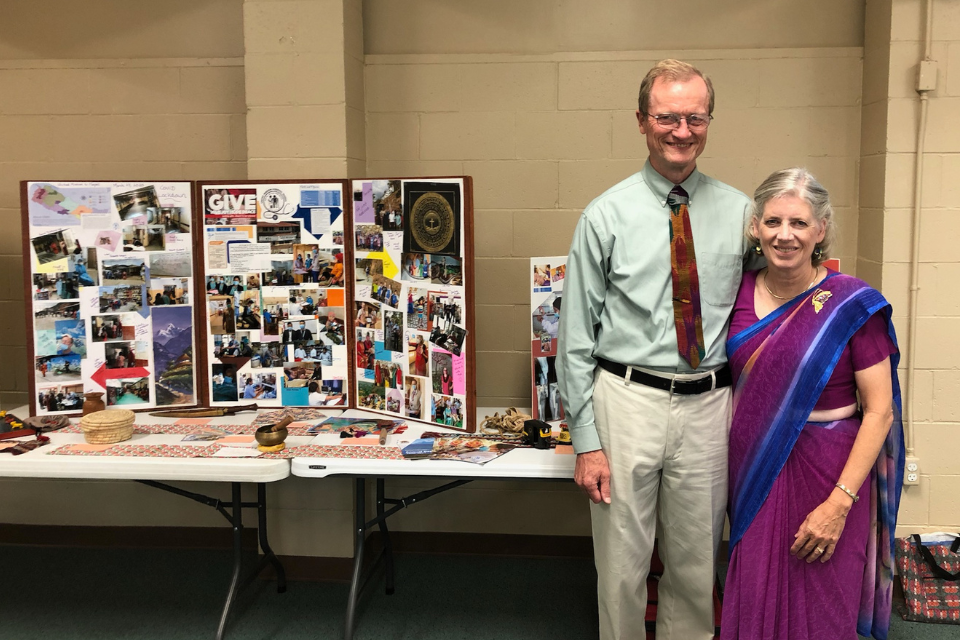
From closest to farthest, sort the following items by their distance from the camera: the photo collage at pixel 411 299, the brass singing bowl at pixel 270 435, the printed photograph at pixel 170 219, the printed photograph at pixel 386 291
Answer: the brass singing bowl at pixel 270 435, the photo collage at pixel 411 299, the printed photograph at pixel 386 291, the printed photograph at pixel 170 219

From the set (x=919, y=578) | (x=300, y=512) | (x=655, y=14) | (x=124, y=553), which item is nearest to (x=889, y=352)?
(x=919, y=578)

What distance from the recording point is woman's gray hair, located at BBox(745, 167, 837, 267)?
2.05 meters

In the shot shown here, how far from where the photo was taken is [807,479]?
2.08 meters

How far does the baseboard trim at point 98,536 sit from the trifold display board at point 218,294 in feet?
2.78

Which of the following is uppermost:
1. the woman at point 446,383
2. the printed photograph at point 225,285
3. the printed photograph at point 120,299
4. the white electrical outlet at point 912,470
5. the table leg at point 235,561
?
the printed photograph at point 225,285

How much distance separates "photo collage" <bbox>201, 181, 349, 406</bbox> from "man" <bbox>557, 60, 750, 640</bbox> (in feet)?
3.46

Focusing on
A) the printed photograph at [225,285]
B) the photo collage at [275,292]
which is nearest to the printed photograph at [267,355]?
the photo collage at [275,292]

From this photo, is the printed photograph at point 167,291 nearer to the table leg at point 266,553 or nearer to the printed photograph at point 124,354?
the printed photograph at point 124,354

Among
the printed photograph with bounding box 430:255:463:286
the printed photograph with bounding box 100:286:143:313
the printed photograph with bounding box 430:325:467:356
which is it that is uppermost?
the printed photograph with bounding box 430:255:463:286

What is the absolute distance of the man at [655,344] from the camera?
214cm

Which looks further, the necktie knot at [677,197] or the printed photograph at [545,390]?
the printed photograph at [545,390]

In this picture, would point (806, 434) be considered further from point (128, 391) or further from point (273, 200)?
point (128, 391)

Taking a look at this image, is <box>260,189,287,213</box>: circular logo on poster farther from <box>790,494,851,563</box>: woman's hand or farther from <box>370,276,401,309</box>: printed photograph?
<box>790,494,851,563</box>: woman's hand

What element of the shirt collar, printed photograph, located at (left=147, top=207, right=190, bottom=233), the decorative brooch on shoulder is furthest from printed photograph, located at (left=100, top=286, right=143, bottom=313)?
the decorative brooch on shoulder
